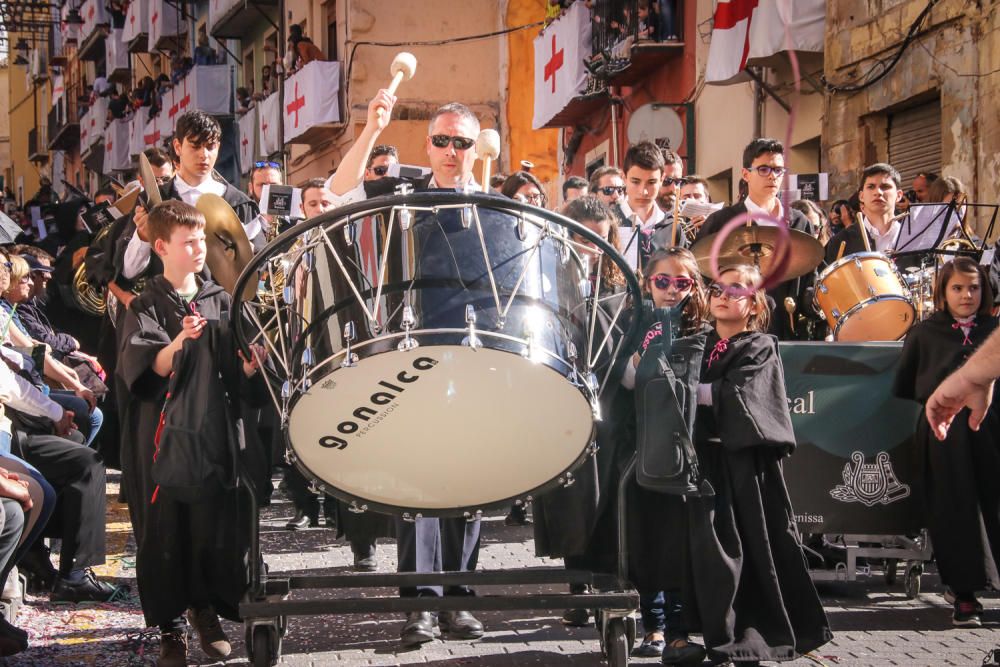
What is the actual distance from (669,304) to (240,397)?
68.5 inches

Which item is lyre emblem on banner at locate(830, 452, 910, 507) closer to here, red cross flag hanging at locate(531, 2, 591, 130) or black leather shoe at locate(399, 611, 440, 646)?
black leather shoe at locate(399, 611, 440, 646)

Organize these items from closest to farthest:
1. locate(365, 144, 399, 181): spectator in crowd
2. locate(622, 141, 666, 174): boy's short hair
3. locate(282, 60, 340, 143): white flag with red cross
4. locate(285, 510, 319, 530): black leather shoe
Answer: locate(622, 141, 666, 174): boy's short hair → locate(285, 510, 319, 530): black leather shoe → locate(365, 144, 399, 181): spectator in crowd → locate(282, 60, 340, 143): white flag with red cross

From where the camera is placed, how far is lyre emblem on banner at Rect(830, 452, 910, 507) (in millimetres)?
6754

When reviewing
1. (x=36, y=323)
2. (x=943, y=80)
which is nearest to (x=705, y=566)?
(x=36, y=323)

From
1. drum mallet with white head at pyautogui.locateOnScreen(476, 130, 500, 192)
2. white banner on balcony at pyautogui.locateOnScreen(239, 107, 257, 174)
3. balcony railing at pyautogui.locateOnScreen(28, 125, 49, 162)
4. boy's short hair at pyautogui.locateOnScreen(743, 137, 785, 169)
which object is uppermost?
balcony railing at pyautogui.locateOnScreen(28, 125, 49, 162)

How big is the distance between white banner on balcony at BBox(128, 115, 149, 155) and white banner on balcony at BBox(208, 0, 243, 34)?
6612 mm

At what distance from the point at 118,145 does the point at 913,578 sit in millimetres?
45971

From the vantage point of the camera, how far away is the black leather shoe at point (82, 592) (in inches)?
267

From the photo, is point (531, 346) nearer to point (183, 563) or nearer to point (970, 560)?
point (183, 563)

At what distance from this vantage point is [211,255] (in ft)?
20.4

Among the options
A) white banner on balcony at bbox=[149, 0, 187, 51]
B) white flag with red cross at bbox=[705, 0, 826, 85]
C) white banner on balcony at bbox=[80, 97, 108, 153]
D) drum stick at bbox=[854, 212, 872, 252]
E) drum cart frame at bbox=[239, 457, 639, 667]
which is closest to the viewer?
drum cart frame at bbox=[239, 457, 639, 667]

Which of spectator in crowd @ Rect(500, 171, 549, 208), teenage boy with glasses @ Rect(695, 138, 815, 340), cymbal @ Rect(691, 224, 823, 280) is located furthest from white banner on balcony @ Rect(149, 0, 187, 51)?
cymbal @ Rect(691, 224, 823, 280)

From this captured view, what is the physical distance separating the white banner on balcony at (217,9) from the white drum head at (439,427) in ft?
105

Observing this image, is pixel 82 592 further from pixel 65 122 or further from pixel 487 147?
pixel 65 122
